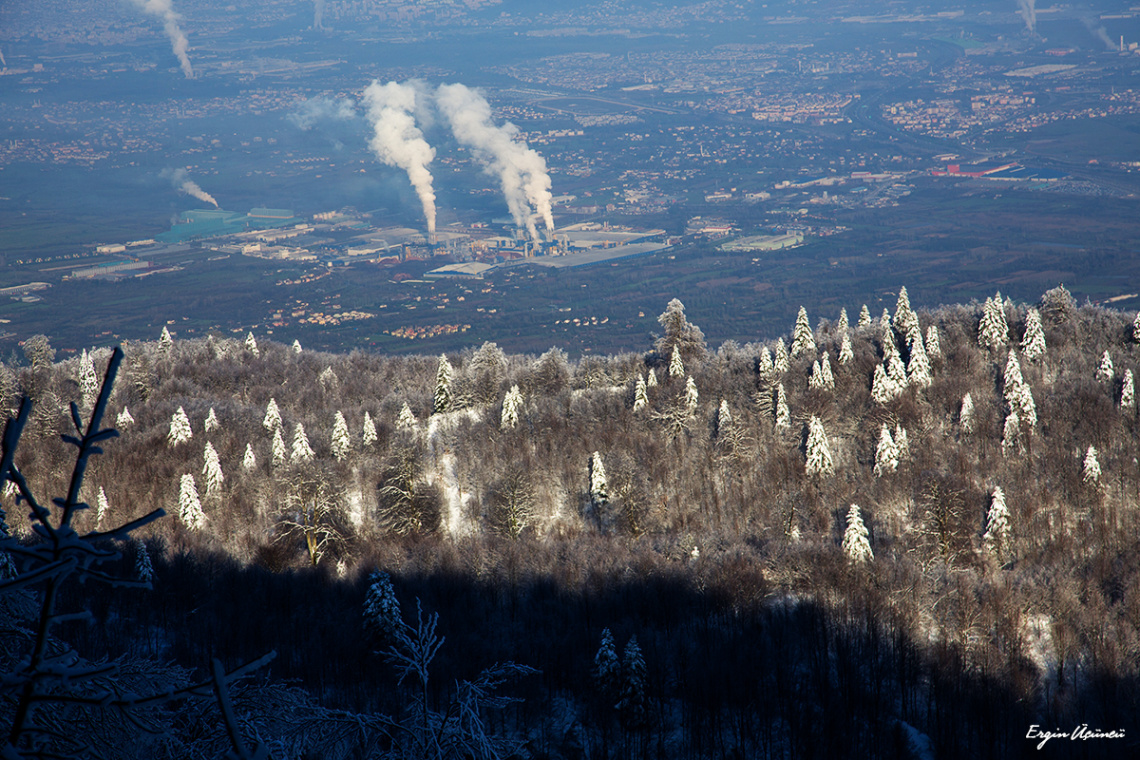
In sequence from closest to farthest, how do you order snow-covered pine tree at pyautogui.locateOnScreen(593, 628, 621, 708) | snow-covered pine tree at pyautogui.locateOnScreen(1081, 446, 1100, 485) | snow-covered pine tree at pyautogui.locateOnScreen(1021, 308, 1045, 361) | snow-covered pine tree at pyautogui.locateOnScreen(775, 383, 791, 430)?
snow-covered pine tree at pyautogui.locateOnScreen(593, 628, 621, 708)
snow-covered pine tree at pyautogui.locateOnScreen(1081, 446, 1100, 485)
snow-covered pine tree at pyautogui.locateOnScreen(775, 383, 791, 430)
snow-covered pine tree at pyautogui.locateOnScreen(1021, 308, 1045, 361)

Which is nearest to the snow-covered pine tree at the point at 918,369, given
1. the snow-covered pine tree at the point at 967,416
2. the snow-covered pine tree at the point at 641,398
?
the snow-covered pine tree at the point at 967,416

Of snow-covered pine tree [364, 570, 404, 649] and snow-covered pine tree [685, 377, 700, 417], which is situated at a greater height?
snow-covered pine tree [685, 377, 700, 417]

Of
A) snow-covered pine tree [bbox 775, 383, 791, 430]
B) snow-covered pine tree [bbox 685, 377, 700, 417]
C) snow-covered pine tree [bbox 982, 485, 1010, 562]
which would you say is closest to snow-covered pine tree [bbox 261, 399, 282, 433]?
snow-covered pine tree [bbox 685, 377, 700, 417]

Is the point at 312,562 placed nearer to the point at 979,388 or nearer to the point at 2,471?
the point at 979,388

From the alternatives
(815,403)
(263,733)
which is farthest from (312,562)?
(263,733)

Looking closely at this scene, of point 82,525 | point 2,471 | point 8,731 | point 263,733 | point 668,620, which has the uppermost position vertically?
point 2,471

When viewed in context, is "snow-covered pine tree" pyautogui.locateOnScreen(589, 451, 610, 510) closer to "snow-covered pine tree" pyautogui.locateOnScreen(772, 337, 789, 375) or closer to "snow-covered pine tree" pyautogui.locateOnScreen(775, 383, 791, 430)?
"snow-covered pine tree" pyautogui.locateOnScreen(775, 383, 791, 430)
